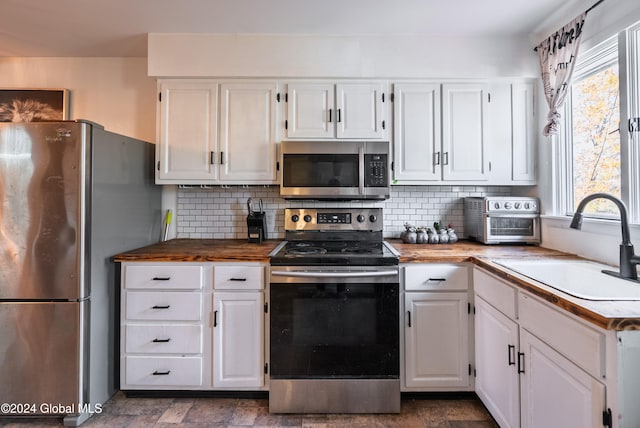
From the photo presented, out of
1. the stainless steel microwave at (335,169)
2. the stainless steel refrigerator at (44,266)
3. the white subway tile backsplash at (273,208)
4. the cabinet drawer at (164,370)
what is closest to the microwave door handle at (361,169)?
the stainless steel microwave at (335,169)

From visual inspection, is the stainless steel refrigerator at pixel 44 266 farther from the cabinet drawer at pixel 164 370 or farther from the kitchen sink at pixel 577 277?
the kitchen sink at pixel 577 277

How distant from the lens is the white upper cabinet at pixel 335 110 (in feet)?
7.76

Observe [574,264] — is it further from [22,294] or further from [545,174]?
[22,294]

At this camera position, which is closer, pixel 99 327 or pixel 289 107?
pixel 99 327

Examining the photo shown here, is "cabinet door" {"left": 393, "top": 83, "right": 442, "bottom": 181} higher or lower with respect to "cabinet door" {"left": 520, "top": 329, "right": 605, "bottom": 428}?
higher

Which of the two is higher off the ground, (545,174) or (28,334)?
(545,174)

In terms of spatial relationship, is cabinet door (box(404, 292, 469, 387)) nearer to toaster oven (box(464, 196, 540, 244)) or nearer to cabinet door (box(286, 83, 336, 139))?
toaster oven (box(464, 196, 540, 244))

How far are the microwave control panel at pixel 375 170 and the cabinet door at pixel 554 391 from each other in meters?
1.22

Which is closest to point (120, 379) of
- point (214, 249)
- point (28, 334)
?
point (28, 334)

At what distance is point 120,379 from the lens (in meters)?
1.99

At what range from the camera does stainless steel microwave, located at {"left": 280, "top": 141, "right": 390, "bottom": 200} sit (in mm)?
2279

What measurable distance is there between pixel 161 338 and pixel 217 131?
4.76 ft

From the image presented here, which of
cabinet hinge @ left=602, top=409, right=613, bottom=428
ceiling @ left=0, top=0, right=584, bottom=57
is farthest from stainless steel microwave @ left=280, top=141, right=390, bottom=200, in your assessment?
cabinet hinge @ left=602, top=409, right=613, bottom=428

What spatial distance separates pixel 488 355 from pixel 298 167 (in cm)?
164
